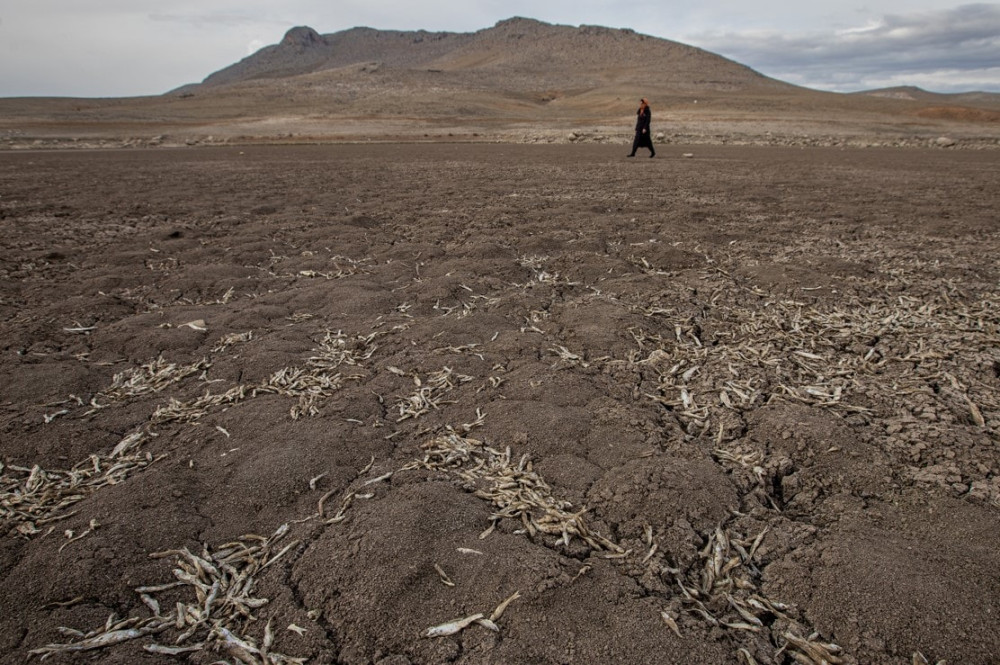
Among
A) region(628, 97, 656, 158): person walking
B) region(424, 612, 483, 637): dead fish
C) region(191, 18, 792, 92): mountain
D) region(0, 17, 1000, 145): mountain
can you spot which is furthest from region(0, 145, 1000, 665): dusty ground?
region(191, 18, 792, 92): mountain

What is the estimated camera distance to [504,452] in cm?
286

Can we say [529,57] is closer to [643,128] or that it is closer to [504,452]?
[643,128]

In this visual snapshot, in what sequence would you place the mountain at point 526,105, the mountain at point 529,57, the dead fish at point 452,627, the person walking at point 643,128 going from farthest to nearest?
1. the mountain at point 529,57
2. the mountain at point 526,105
3. the person walking at point 643,128
4. the dead fish at point 452,627

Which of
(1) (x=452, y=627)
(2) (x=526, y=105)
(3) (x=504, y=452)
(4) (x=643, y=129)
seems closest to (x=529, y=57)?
(2) (x=526, y=105)

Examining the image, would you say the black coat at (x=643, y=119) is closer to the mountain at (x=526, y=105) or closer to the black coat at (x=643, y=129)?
the black coat at (x=643, y=129)

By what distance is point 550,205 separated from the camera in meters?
8.96

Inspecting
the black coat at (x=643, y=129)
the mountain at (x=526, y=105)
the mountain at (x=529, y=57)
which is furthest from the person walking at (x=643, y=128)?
the mountain at (x=529, y=57)

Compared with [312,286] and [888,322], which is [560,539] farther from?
[312,286]

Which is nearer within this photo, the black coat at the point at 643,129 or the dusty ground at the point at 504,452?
the dusty ground at the point at 504,452

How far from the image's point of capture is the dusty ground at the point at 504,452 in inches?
Answer: 76.9

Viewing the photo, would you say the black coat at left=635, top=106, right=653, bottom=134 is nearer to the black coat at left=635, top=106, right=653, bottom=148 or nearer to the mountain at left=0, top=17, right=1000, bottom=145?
the black coat at left=635, top=106, right=653, bottom=148

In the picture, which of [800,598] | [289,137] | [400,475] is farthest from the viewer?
[289,137]

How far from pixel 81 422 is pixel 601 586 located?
2878mm

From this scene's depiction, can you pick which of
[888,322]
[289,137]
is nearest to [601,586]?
[888,322]
